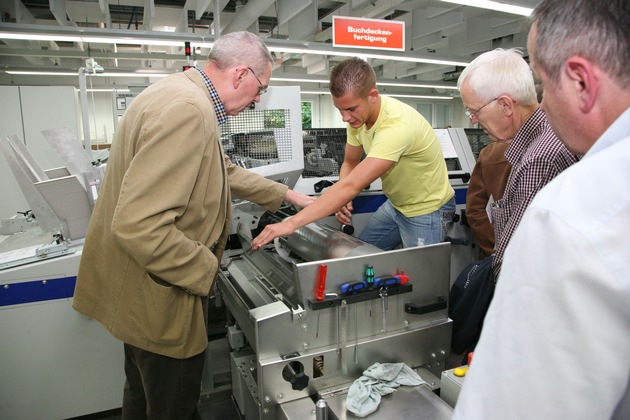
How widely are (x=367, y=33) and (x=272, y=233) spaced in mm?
3382

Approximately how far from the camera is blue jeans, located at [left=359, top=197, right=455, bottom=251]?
214cm

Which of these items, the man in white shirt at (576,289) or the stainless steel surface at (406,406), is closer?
the man in white shirt at (576,289)

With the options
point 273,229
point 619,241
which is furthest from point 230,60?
point 619,241

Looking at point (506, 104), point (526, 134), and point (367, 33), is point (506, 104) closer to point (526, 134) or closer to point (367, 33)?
point (526, 134)

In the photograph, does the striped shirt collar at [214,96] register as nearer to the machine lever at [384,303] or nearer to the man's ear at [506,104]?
the machine lever at [384,303]

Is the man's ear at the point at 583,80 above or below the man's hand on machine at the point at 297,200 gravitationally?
above

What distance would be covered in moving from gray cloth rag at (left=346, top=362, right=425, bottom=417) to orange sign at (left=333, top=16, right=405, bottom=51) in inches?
140

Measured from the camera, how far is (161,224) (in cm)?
111

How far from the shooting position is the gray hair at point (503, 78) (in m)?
1.39

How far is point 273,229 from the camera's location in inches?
60.8

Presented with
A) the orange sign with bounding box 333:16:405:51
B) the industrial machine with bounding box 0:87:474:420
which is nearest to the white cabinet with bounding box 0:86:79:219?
the industrial machine with bounding box 0:87:474:420

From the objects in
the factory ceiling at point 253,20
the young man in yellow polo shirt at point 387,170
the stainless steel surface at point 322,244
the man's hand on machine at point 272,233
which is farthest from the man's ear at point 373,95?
the factory ceiling at point 253,20

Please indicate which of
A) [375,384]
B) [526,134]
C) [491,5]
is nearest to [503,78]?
[526,134]

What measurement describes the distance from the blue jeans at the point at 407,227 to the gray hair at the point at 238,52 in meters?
1.17
